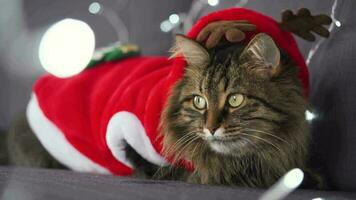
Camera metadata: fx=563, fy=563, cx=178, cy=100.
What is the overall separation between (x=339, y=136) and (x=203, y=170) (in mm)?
324

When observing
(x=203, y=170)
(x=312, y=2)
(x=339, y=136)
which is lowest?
(x=203, y=170)

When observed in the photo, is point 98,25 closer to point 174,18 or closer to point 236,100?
point 174,18

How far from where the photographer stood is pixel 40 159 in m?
1.69

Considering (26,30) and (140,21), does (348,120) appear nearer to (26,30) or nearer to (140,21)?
(140,21)

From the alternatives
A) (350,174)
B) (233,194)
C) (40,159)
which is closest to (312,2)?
(350,174)

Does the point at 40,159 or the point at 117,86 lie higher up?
the point at 117,86

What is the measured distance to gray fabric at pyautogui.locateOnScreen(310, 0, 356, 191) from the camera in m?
1.27

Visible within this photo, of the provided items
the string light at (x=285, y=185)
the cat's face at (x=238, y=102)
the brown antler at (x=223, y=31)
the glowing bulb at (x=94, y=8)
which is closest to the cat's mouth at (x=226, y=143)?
the cat's face at (x=238, y=102)

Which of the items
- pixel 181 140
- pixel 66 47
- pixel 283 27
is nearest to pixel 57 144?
A: pixel 66 47

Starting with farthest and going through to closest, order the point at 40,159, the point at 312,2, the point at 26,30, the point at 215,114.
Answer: the point at 26,30 → the point at 40,159 → the point at 312,2 → the point at 215,114

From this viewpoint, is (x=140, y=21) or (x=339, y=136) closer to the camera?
(x=339, y=136)

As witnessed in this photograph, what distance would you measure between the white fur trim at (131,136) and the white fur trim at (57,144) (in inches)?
7.0

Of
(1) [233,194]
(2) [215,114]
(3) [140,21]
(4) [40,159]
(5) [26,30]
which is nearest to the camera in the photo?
(1) [233,194]

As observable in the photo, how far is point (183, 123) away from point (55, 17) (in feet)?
3.31
